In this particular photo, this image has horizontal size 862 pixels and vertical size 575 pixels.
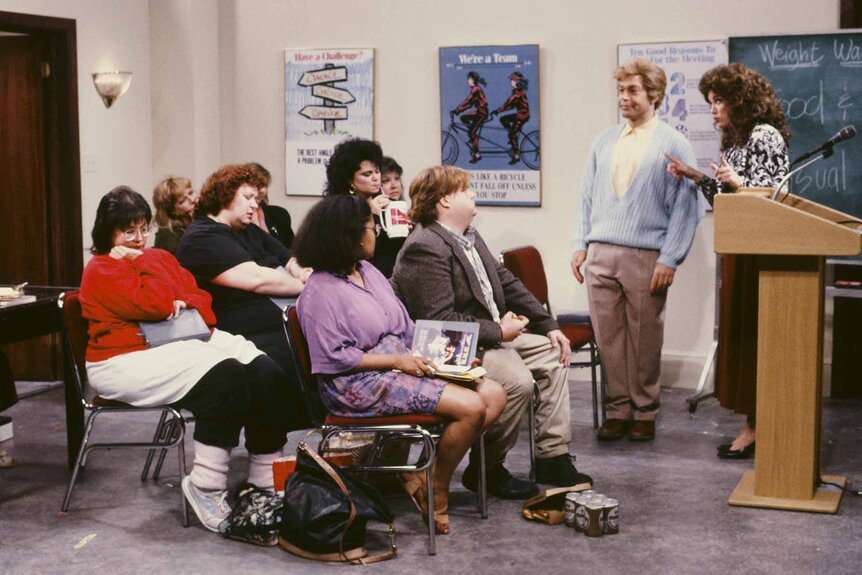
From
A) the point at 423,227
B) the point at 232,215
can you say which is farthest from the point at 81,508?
the point at 423,227

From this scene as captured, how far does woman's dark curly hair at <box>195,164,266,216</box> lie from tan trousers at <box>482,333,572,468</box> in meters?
1.13

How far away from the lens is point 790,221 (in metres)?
4.02

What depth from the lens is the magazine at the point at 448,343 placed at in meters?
4.00

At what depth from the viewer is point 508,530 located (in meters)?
4.09

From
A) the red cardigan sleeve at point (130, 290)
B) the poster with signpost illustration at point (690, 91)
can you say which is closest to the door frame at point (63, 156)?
the red cardigan sleeve at point (130, 290)

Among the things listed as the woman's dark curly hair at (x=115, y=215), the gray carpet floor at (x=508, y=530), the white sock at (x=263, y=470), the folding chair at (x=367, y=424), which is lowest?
the gray carpet floor at (x=508, y=530)

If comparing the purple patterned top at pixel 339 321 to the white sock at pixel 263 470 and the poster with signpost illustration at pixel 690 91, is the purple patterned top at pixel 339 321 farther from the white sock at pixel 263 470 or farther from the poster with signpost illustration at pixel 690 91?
the poster with signpost illustration at pixel 690 91

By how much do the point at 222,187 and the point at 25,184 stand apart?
9.36ft

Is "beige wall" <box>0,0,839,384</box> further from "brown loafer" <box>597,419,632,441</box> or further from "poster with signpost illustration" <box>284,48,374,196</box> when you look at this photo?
"brown loafer" <box>597,419,632,441</box>

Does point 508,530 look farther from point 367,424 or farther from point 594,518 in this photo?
point 367,424

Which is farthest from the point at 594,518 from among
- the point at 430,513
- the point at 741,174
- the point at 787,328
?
the point at 741,174

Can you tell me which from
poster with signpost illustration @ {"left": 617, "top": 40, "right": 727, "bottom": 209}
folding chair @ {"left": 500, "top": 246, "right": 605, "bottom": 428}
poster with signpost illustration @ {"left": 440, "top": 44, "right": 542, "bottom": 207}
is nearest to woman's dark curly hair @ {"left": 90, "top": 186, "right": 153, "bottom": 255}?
folding chair @ {"left": 500, "top": 246, "right": 605, "bottom": 428}

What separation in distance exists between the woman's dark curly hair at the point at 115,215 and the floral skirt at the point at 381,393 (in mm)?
969

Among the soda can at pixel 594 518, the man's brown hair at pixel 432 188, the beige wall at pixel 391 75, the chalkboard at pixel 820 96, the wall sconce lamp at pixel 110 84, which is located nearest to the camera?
the soda can at pixel 594 518
